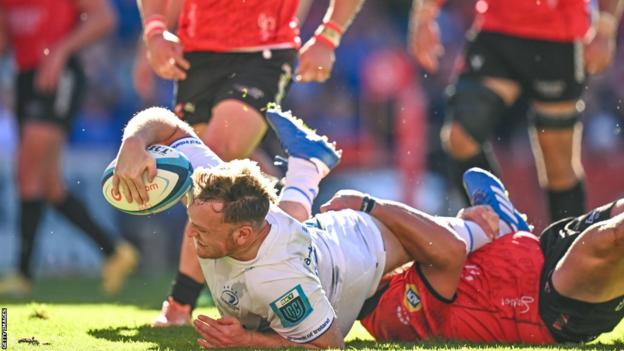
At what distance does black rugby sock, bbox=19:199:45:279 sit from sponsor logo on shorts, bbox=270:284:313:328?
17.1 ft

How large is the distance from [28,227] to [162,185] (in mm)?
5020

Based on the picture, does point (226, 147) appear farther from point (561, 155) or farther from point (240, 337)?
point (561, 155)

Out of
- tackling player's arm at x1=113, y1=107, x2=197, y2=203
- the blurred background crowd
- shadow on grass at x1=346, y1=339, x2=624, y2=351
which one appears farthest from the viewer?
the blurred background crowd

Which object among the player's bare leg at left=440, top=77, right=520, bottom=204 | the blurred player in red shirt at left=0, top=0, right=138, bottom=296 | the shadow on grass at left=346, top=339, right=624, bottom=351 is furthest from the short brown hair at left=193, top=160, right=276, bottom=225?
the blurred player in red shirt at left=0, top=0, right=138, bottom=296

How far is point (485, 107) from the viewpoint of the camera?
8.21 m

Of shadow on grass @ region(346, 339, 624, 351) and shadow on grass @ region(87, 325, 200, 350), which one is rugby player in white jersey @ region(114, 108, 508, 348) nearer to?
shadow on grass @ region(346, 339, 624, 351)

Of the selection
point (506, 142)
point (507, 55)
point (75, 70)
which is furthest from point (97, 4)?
point (506, 142)

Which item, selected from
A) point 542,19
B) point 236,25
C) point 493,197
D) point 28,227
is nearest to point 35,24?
point 28,227

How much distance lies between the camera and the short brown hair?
506 centimetres

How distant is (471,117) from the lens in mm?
8195

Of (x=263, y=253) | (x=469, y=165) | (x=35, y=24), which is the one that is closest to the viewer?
(x=263, y=253)

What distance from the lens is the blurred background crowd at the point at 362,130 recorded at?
13781 millimetres

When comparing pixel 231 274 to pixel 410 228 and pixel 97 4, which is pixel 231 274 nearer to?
pixel 410 228

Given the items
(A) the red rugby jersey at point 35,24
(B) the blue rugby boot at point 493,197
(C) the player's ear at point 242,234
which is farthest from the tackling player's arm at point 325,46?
(A) the red rugby jersey at point 35,24
